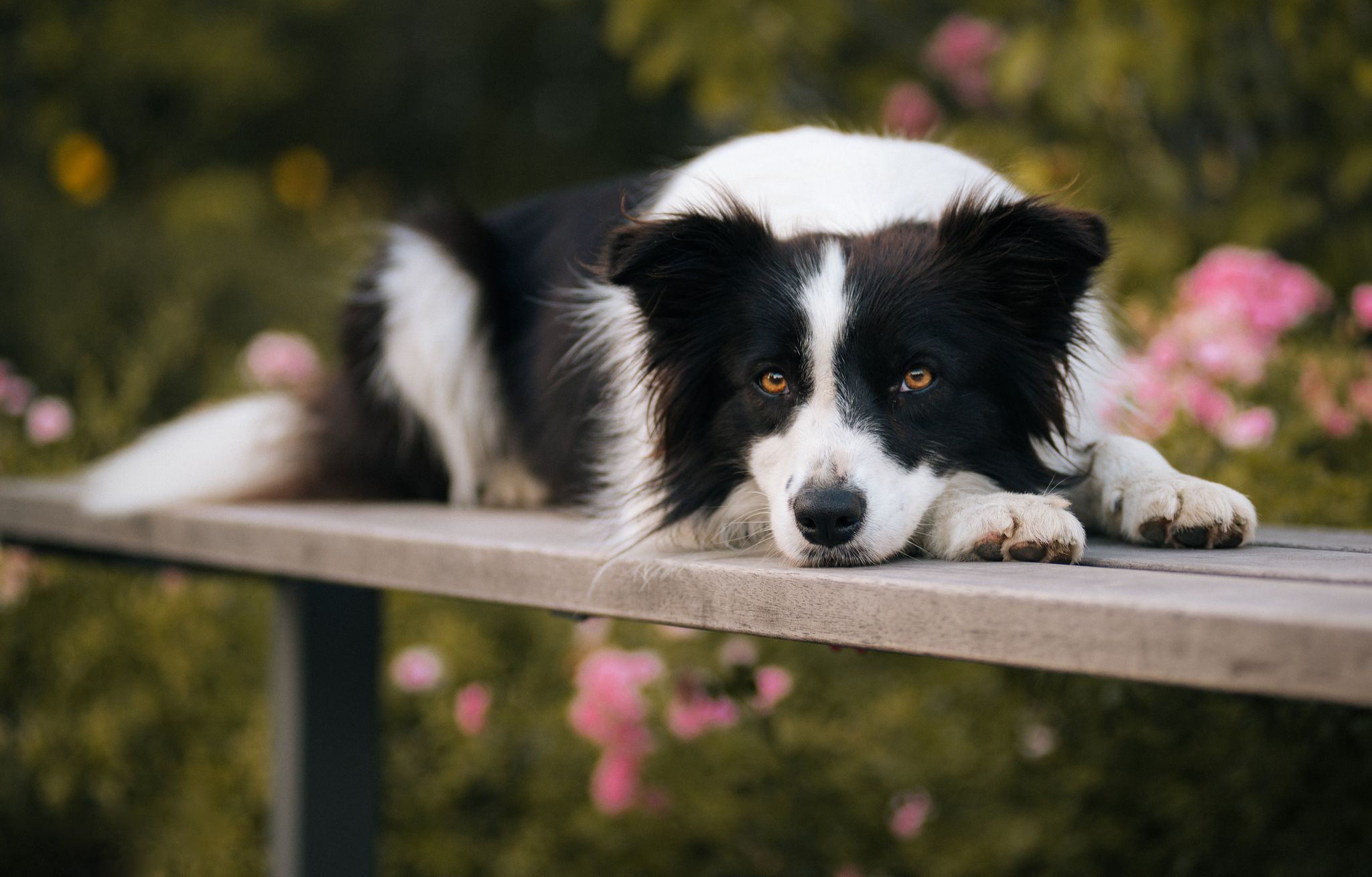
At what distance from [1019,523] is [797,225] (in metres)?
0.81

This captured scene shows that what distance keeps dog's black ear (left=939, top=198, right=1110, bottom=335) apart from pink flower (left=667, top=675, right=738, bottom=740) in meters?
1.20

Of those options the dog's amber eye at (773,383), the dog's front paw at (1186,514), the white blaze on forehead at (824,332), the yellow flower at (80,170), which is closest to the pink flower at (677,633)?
the dog's amber eye at (773,383)

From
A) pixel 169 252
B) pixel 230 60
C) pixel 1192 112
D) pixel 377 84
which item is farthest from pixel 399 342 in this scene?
pixel 377 84

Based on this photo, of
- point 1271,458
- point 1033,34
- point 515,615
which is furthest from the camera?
point 515,615

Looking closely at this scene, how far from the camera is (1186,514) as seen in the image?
192 centimetres

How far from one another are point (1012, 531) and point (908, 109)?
11.6 feet

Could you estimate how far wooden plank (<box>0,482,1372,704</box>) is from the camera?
1.21 m

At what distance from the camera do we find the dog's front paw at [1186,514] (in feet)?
6.20

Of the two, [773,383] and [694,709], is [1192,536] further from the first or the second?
[694,709]

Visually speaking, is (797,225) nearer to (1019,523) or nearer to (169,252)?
(1019,523)

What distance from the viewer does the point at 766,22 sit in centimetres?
465

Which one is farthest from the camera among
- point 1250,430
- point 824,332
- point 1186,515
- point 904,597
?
point 1250,430

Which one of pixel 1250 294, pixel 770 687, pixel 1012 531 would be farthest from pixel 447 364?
pixel 1250 294

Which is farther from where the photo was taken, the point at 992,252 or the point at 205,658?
the point at 205,658
